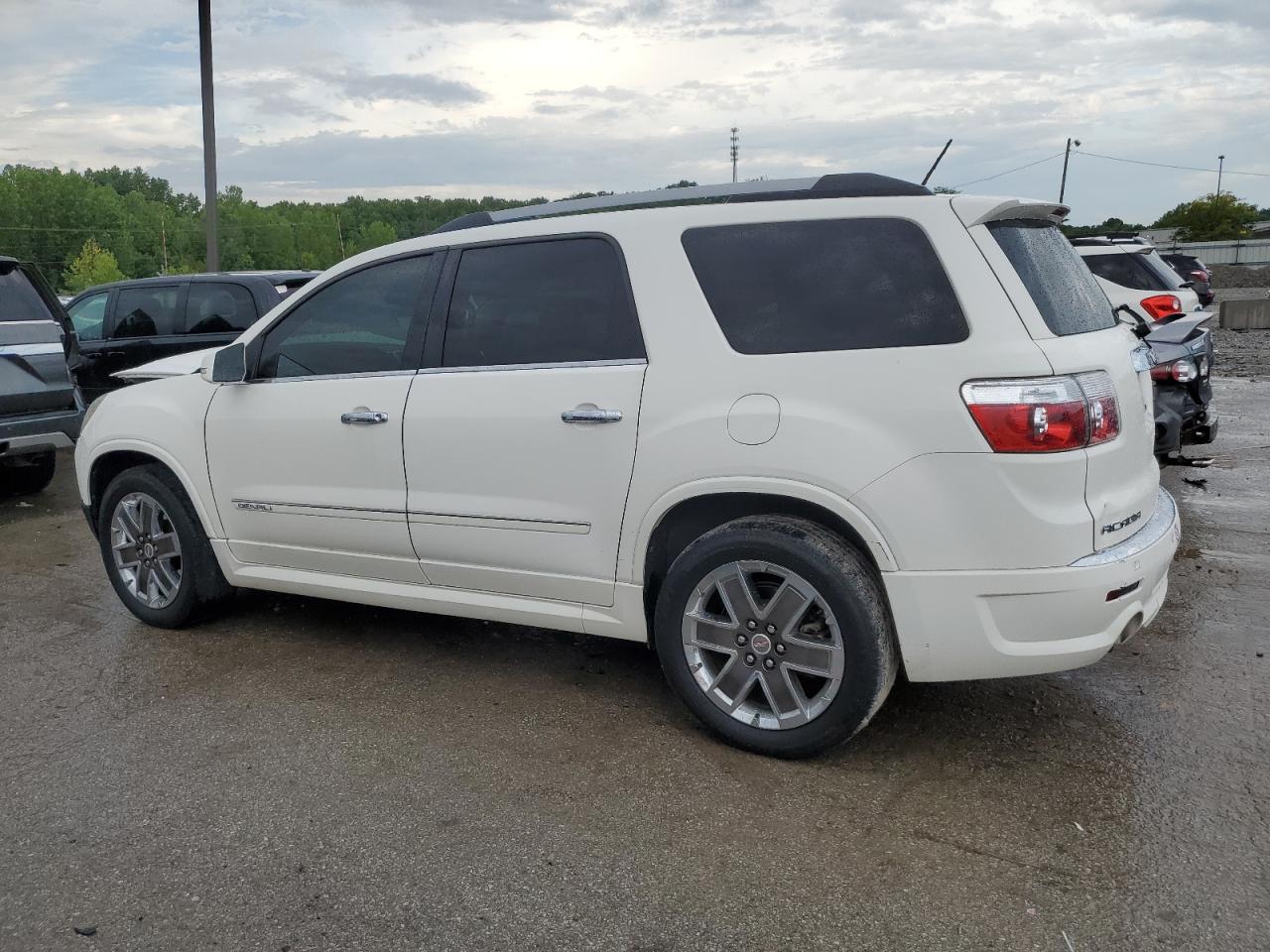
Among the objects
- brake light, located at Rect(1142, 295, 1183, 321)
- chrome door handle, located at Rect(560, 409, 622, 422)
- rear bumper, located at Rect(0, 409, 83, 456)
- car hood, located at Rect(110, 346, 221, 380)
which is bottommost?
rear bumper, located at Rect(0, 409, 83, 456)

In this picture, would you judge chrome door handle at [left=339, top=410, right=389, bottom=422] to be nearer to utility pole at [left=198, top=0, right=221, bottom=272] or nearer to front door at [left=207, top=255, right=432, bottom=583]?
front door at [left=207, top=255, right=432, bottom=583]

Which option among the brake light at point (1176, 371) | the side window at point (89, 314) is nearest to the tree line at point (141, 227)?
the side window at point (89, 314)

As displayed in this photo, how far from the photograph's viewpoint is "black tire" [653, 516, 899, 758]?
3.35m

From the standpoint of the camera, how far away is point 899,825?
10.5 ft

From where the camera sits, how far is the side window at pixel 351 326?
4371 millimetres

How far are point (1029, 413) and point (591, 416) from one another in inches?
56.0

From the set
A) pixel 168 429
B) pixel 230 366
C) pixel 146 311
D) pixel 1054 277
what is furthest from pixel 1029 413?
pixel 146 311

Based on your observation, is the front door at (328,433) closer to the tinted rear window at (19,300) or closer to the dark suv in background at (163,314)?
the tinted rear window at (19,300)

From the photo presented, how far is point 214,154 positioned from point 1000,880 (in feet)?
53.6

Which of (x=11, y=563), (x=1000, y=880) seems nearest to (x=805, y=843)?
(x=1000, y=880)

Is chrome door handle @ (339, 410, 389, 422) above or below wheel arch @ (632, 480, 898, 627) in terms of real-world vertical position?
above

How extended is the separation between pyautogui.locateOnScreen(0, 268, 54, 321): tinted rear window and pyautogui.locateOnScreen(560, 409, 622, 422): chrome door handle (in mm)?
5944

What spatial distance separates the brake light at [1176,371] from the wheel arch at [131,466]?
5669 mm

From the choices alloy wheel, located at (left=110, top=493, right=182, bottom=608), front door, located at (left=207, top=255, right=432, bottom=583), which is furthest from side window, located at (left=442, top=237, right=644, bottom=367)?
alloy wheel, located at (left=110, top=493, right=182, bottom=608)
